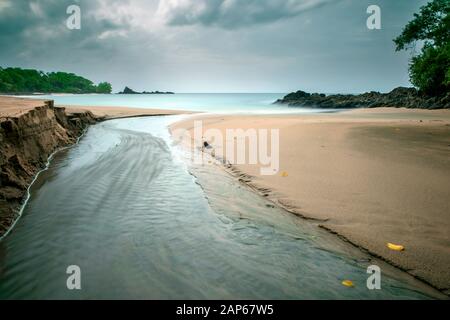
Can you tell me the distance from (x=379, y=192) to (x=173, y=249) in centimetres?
336

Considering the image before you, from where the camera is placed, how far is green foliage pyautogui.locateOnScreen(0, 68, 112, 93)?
8551 centimetres

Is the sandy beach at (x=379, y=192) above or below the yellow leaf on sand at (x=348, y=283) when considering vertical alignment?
above

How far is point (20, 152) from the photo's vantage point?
17.8 ft

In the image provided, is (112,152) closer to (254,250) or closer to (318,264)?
(254,250)

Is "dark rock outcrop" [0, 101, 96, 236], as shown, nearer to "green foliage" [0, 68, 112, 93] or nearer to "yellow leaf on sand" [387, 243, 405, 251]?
"yellow leaf on sand" [387, 243, 405, 251]

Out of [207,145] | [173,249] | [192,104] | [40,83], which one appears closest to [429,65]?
[207,145]

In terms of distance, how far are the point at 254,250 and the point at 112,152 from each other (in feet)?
21.9

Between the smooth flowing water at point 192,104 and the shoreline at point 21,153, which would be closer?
the shoreline at point 21,153

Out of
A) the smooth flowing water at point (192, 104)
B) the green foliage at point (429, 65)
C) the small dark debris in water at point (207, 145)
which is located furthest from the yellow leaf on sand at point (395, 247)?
the smooth flowing water at point (192, 104)

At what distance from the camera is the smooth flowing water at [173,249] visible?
2443mm

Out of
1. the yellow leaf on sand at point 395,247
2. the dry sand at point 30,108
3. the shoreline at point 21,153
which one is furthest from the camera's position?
the dry sand at point 30,108

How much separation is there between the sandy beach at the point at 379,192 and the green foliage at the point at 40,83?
100069 millimetres

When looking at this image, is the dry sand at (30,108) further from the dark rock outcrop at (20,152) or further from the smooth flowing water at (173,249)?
the smooth flowing water at (173,249)

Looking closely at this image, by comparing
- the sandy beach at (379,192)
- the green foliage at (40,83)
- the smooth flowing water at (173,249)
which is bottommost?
the smooth flowing water at (173,249)
